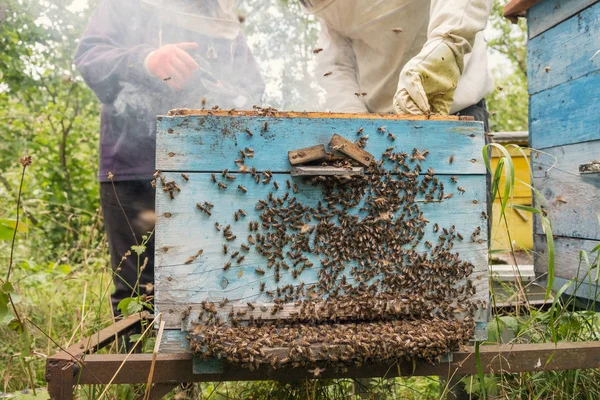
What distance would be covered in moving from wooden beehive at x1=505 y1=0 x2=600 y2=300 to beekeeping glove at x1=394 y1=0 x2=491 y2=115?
0.62 metres

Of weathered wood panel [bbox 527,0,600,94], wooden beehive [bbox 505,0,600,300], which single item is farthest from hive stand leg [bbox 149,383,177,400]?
weathered wood panel [bbox 527,0,600,94]

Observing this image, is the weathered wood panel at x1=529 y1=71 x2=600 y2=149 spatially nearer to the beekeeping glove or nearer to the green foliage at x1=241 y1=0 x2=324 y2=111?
the beekeeping glove

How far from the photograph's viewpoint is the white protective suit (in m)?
2.27

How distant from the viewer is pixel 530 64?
3051 millimetres

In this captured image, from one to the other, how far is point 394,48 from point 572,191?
1169mm

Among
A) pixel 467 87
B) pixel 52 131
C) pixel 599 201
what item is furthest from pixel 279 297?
pixel 52 131

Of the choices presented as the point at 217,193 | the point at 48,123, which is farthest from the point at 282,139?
Answer: the point at 48,123

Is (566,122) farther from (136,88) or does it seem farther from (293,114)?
(136,88)

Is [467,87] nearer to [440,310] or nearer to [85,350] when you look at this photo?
[440,310]

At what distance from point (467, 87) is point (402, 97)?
626 mm

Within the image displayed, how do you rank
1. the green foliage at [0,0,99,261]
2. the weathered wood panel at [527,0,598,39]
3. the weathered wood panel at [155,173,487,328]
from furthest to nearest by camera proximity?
the green foliage at [0,0,99,261], the weathered wood panel at [527,0,598,39], the weathered wood panel at [155,173,487,328]

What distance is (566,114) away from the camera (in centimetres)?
276

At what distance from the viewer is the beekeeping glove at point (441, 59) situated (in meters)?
2.16

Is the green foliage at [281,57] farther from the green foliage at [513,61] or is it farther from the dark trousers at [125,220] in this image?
the green foliage at [513,61]
